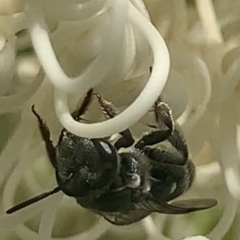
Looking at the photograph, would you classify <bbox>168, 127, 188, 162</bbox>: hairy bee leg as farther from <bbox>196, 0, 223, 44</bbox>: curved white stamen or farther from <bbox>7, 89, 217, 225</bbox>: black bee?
<bbox>196, 0, 223, 44</bbox>: curved white stamen

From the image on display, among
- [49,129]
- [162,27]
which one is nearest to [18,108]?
[49,129]

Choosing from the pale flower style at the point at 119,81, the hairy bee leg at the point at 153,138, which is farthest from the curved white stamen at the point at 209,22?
the hairy bee leg at the point at 153,138

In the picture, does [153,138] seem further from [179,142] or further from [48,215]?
[48,215]

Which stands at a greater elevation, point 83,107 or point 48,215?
point 83,107

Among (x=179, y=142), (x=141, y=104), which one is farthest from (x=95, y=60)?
(x=179, y=142)

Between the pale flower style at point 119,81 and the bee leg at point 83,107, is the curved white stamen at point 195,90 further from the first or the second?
the bee leg at point 83,107

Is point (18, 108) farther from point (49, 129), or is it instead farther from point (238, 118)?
point (238, 118)

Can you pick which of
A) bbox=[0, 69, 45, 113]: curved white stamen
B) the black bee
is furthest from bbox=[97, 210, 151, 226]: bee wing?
bbox=[0, 69, 45, 113]: curved white stamen
